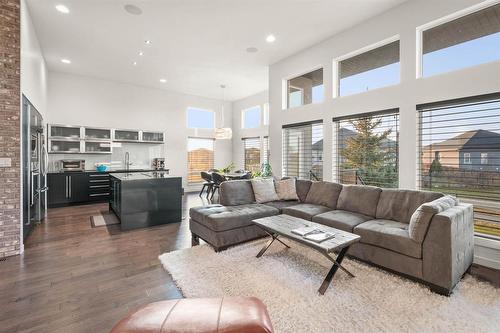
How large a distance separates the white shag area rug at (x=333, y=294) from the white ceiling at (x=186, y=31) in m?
3.58

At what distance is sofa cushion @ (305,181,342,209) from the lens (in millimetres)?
3884

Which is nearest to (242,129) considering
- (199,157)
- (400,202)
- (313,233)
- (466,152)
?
(199,157)

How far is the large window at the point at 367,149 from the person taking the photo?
3871mm

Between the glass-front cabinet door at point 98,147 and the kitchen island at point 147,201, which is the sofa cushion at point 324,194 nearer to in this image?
the kitchen island at point 147,201

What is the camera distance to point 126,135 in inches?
283

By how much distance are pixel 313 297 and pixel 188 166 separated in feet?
23.2

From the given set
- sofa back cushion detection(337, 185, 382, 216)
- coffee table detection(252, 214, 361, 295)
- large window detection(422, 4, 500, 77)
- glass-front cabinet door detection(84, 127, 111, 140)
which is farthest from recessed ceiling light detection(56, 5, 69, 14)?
large window detection(422, 4, 500, 77)

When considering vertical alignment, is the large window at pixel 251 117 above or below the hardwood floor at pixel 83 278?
above

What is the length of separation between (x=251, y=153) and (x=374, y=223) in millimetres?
6035

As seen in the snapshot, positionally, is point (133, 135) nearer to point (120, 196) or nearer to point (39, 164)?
point (39, 164)

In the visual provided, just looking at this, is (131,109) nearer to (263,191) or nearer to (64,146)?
(64,146)

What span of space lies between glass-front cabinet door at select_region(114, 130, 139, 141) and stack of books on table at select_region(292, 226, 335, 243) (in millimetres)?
6280

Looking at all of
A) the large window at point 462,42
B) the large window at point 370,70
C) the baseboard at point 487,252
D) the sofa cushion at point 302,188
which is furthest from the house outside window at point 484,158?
the sofa cushion at point 302,188

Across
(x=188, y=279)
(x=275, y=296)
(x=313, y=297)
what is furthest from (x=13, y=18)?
(x=313, y=297)
